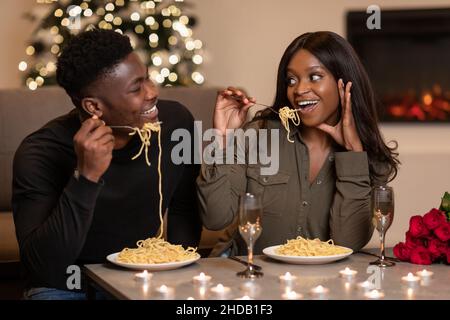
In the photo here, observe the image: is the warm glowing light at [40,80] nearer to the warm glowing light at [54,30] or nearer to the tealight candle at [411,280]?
the warm glowing light at [54,30]

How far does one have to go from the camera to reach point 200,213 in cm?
246

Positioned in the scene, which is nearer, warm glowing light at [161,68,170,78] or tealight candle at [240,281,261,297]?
tealight candle at [240,281,261,297]

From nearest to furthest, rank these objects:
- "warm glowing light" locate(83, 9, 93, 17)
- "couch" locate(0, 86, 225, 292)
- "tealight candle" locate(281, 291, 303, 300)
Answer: "tealight candle" locate(281, 291, 303, 300) < "couch" locate(0, 86, 225, 292) < "warm glowing light" locate(83, 9, 93, 17)

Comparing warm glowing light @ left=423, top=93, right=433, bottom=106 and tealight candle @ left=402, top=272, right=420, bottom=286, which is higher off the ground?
warm glowing light @ left=423, top=93, right=433, bottom=106

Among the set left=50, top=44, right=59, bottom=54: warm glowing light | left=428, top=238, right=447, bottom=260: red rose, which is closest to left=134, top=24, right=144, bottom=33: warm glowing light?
left=50, top=44, right=59, bottom=54: warm glowing light

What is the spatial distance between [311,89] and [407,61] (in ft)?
12.0

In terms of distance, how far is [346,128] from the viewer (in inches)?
98.9

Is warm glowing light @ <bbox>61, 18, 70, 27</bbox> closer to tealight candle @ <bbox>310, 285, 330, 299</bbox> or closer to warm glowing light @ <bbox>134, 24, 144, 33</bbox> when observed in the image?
warm glowing light @ <bbox>134, 24, 144, 33</bbox>

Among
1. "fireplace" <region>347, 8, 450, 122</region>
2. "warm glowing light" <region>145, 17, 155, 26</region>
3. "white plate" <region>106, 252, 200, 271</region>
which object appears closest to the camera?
"white plate" <region>106, 252, 200, 271</region>

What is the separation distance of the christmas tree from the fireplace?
4.47 ft

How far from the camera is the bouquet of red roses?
2.06 metres

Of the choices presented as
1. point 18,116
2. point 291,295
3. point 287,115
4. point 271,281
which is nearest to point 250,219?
point 271,281

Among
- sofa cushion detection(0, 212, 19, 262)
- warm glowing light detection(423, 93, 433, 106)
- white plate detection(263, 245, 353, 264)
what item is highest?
warm glowing light detection(423, 93, 433, 106)
